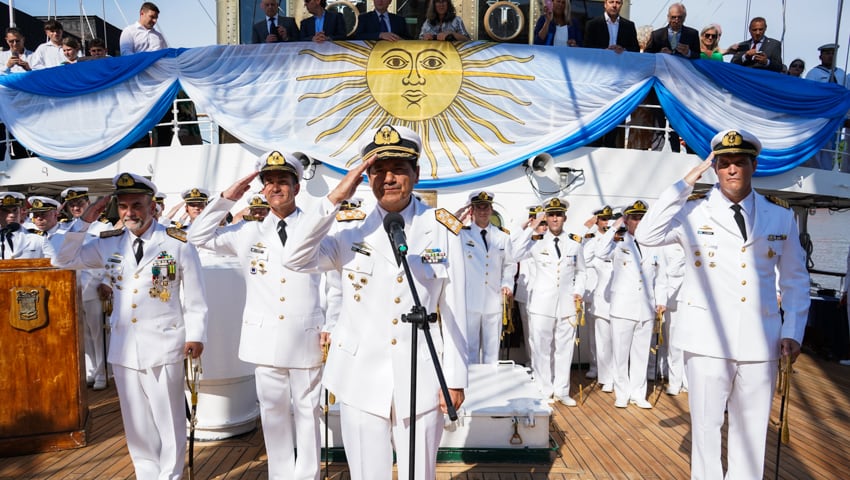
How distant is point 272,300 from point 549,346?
3710mm

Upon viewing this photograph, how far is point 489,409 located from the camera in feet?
13.8

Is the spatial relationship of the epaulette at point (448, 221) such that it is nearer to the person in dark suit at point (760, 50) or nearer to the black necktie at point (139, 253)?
the black necktie at point (139, 253)

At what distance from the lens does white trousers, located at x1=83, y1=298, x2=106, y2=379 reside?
21.0 ft

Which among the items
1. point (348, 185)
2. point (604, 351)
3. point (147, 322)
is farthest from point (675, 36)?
point (147, 322)

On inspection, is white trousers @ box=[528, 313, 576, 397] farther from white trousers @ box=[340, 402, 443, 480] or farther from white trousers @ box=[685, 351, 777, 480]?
white trousers @ box=[340, 402, 443, 480]

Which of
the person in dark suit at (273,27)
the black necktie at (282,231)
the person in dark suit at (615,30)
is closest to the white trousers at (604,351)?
the black necktie at (282,231)

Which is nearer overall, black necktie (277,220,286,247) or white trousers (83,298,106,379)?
black necktie (277,220,286,247)

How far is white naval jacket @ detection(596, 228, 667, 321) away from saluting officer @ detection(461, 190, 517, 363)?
116cm

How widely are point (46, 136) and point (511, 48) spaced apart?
7202 millimetres

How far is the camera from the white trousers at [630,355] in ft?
19.1

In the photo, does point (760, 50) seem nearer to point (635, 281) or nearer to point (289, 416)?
point (635, 281)

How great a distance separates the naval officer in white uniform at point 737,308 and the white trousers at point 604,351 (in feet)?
10.6

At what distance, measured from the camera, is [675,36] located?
8.60m

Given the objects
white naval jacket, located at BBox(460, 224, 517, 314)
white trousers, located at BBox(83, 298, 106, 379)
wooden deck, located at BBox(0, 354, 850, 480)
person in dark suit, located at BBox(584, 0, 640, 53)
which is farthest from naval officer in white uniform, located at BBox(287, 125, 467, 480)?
person in dark suit, located at BBox(584, 0, 640, 53)
